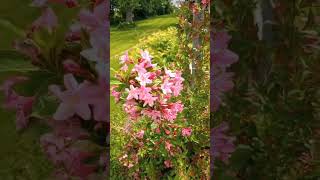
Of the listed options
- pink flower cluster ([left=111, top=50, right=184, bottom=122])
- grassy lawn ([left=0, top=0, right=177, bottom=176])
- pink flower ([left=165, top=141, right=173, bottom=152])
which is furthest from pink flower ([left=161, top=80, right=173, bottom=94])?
grassy lawn ([left=0, top=0, right=177, bottom=176])

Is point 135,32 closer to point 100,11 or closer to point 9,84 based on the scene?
point 100,11

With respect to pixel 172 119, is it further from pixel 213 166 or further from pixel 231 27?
pixel 231 27

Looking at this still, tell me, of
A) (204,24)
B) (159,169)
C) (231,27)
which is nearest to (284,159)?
(231,27)

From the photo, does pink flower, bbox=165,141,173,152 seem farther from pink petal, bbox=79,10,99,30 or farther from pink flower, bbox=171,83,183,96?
pink petal, bbox=79,10,99,30

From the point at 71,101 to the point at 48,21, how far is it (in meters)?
0.33

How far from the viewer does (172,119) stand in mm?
2732

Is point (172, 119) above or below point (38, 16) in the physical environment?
below

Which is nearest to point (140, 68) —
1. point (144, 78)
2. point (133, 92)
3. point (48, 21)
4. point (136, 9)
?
point (144, 78)

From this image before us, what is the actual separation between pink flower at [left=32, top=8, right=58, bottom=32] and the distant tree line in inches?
23.1

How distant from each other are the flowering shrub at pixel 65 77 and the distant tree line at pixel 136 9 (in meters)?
0.53

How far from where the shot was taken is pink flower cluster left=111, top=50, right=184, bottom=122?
2.63m

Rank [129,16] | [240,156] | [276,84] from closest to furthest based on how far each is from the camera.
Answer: [276,84] < [240,156] < [129,16]

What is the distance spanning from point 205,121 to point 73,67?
0.95 metres

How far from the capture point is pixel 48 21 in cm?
196
